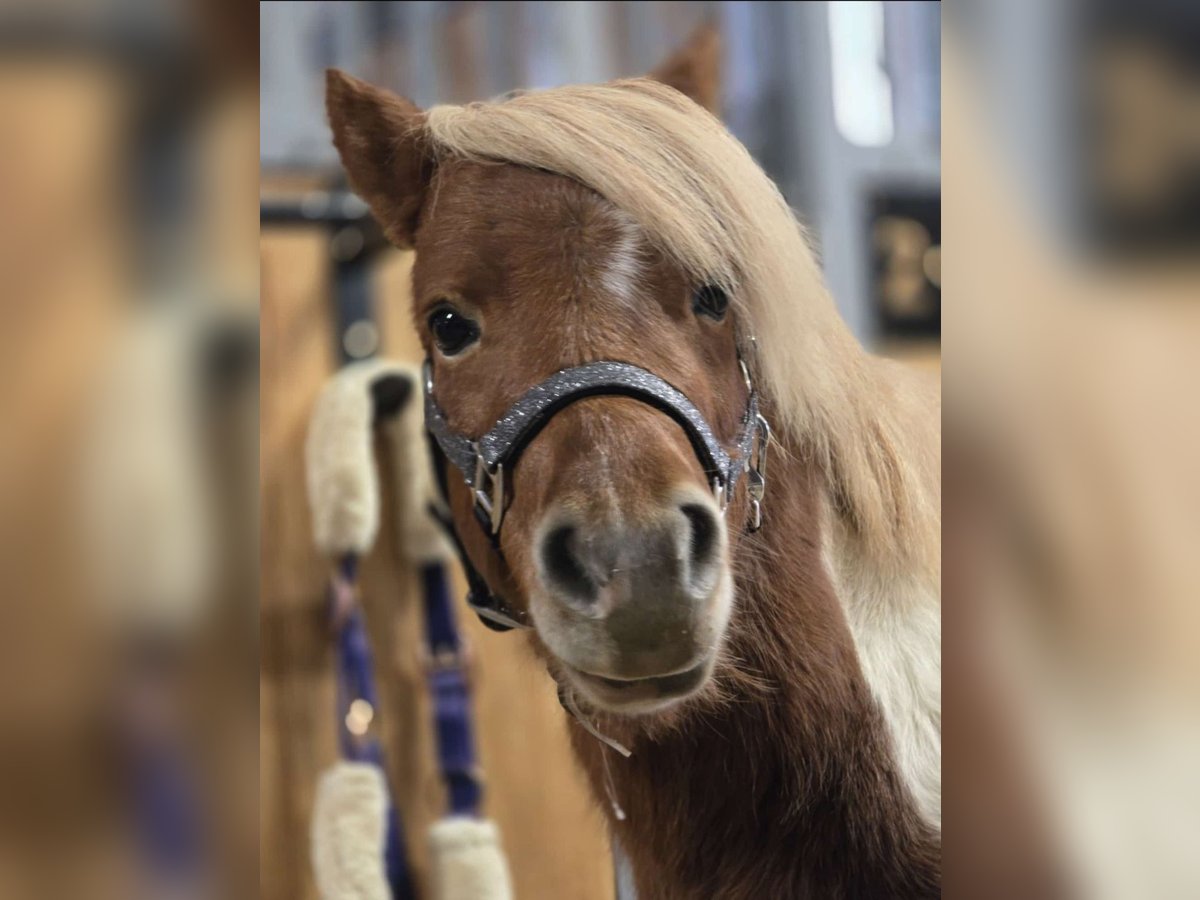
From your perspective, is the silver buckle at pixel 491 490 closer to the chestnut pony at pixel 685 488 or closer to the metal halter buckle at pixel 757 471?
the chestnut pony at pixel 685 488

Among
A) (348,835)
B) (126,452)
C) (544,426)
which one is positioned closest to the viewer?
(126,452)

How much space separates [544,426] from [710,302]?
0.10 metres

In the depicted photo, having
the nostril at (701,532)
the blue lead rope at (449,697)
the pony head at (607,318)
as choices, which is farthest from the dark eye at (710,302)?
the blue lead rope at (449,697)

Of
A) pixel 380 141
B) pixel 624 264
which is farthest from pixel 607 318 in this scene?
pixel 380 141

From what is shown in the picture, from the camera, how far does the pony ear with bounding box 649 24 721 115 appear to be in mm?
529

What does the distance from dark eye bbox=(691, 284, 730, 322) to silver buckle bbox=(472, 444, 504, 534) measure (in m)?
0.11

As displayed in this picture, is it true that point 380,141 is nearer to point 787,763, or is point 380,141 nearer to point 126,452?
point 126,452

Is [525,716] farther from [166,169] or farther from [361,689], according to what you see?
[166,169]

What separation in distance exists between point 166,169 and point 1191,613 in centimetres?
51

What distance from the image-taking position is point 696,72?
534 millimetres

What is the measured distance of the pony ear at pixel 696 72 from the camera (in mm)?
529

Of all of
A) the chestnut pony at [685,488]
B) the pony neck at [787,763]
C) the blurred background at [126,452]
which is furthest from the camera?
the pony neck at [787,763]

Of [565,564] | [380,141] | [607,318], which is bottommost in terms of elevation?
[565,564]

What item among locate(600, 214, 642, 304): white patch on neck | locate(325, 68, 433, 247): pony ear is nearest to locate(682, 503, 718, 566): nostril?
locate(600, 214, 642, 304): white patch on neck
